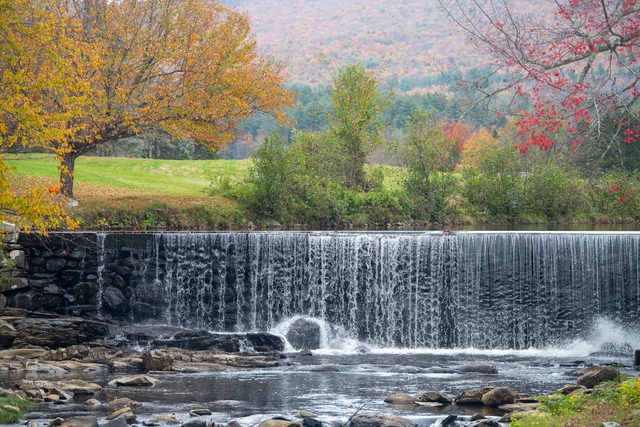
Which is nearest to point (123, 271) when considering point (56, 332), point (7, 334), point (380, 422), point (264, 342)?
point (56, 332)

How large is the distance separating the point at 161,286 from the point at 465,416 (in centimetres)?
982

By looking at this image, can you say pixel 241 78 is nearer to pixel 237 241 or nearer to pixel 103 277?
pixel 237 241

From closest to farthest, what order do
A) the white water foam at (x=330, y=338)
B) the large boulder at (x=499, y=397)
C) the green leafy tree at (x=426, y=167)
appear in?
the large boulder at (x=499, y=397)
the white water foam at (x=330, y=338)
the green leafy tree at (x=426, y=167)

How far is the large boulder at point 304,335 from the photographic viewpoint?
57.9 feet

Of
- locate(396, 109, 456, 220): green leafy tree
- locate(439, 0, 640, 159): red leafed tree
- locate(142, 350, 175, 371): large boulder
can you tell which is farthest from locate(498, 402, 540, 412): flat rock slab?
locate(396, 109, 456, 220): green leafy tree

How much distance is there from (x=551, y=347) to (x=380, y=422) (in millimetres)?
8692

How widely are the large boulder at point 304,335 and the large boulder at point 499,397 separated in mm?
6556

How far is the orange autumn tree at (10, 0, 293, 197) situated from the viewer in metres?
21.9

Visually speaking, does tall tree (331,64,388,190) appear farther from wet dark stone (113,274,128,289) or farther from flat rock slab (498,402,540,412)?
flat rock slab (498,402,540,412)

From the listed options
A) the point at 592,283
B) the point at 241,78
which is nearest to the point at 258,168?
the point at 241,78

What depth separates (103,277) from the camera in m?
18.4

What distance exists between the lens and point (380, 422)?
10.2 meters

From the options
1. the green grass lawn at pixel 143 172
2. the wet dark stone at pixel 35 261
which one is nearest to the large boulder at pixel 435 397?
the wet dark stone at pixel 35 261

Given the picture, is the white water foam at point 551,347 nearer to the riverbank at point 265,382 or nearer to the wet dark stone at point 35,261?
the riverbank at point 265,382
